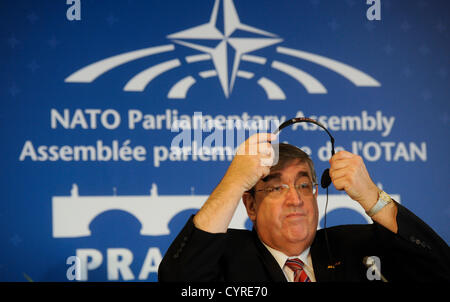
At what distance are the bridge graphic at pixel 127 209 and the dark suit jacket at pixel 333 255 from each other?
869 millimetres

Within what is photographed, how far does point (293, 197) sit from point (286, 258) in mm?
253

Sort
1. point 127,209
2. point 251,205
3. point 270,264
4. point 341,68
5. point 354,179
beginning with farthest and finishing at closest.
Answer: point 341,68
point 127,209
point 251,205
point 270,264
point 354,179

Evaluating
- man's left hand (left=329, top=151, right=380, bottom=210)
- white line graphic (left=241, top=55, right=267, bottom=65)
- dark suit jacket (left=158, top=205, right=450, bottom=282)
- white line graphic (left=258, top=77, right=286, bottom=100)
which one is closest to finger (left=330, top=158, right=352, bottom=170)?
man's left hand (left=329, top=151, right=380, bottom=210)

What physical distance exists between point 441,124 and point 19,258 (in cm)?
273

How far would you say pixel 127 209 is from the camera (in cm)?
283

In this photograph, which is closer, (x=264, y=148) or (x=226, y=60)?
(x=264, y=148)

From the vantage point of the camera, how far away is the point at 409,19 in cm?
317

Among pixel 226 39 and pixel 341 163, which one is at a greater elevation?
pixel 226 39

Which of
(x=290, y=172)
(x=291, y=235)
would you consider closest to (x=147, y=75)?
(x=290, y=172)

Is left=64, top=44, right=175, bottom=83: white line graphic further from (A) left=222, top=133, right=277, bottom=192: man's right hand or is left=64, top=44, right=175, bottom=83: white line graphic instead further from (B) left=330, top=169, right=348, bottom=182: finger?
(B) left=330, top=169, right=348, bottom=182: finger

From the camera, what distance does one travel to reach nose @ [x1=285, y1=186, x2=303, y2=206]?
6.37 ft

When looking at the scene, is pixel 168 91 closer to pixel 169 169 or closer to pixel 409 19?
pixel 169 169

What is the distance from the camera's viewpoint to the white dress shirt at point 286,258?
193cm

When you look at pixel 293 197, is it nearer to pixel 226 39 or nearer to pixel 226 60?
pixel 226 60
